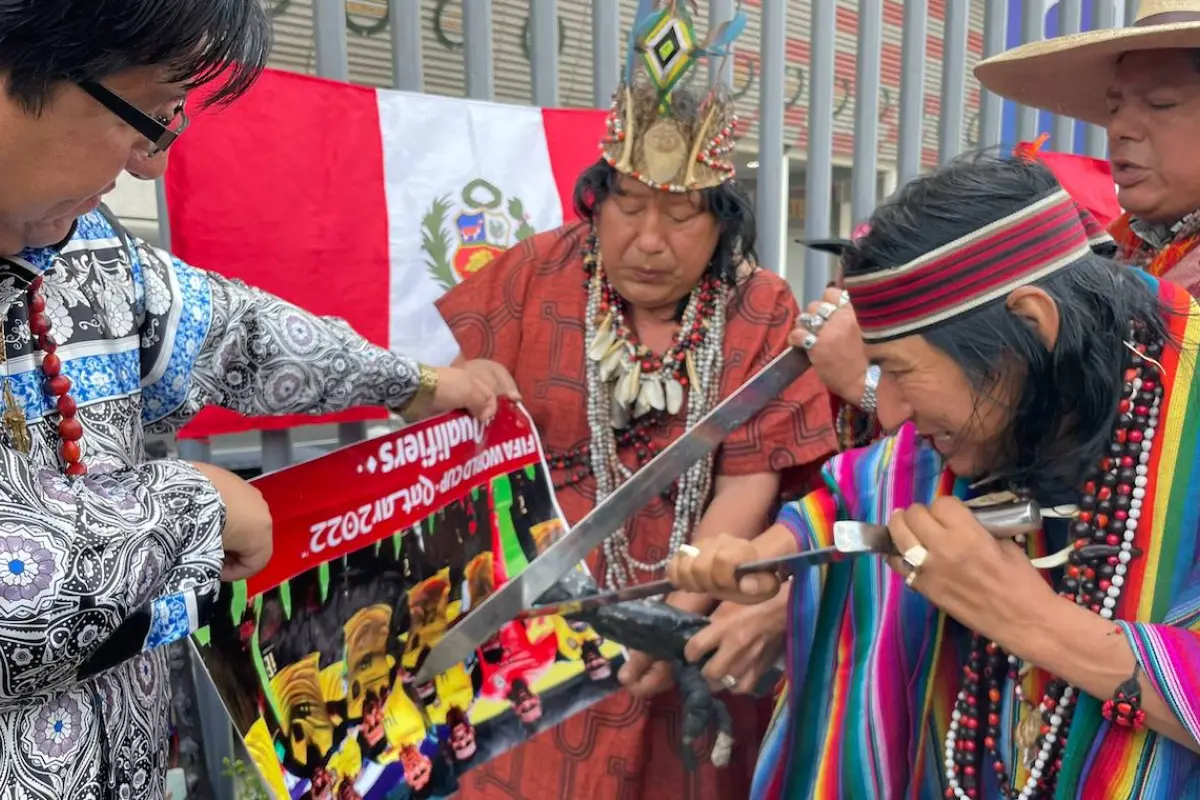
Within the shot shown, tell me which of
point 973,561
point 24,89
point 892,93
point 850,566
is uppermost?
point 892,93

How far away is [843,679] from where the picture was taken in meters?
1.46

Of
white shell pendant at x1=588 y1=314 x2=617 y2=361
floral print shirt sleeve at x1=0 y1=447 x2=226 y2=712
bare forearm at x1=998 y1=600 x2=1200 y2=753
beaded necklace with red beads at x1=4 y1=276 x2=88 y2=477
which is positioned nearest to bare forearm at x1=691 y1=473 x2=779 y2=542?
white shell pendant at x1=588 y1=314 x2=617 y2=361

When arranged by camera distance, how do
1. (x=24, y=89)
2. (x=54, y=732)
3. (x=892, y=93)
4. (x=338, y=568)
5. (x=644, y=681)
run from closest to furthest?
(x=24, y=89) → (x=54, y=732) → (x=338, y=568) → (x=644, y=681) → (x=892, y=93)

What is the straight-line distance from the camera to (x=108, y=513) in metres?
0.92

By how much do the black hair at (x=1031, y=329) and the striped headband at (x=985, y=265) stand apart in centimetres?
1

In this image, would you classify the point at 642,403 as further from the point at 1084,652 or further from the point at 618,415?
the point at 1084,652

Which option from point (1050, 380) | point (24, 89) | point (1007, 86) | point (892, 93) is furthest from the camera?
point (892, 93)

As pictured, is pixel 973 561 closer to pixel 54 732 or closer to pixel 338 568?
pixel 338 568

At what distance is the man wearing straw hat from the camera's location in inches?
63.7

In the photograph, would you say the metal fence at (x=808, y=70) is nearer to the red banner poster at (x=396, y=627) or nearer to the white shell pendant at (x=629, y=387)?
the white shell pendant at (x=629, y=387)

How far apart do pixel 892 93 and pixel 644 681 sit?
15.8ft

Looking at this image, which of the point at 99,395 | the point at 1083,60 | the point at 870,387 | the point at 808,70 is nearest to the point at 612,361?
the point at 870,387

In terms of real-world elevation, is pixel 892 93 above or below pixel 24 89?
above

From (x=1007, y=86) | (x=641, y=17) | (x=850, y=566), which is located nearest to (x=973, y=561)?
(x=850, y=566)
